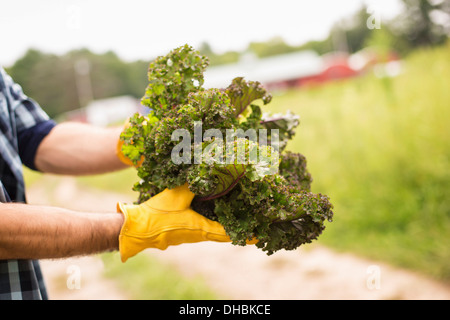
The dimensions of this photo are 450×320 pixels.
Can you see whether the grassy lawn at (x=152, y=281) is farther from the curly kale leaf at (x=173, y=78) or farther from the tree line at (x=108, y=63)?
the tree line at (x=108, y=63)

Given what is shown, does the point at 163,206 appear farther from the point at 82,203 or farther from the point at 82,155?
the point at 82,203

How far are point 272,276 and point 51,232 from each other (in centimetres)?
354

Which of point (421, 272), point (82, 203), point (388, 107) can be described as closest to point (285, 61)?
point (82, 203)

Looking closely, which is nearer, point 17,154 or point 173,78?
point 173,78

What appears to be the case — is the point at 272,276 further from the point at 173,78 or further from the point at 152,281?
the point at 173,78

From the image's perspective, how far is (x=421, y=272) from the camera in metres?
4.04

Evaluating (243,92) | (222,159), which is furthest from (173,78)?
(222,159)

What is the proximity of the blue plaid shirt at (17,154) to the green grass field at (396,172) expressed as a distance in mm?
3648

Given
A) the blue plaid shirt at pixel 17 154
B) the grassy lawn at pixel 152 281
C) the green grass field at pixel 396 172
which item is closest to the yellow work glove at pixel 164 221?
the blue plaid shirt at pixel 17 154

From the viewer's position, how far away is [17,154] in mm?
2223

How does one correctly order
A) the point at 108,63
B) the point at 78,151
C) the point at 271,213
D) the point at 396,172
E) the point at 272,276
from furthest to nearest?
1. the point at 108,63
2. the point at 396,172
3. the point at 272,276
4. the point at 78,151
5. the point at 271,213

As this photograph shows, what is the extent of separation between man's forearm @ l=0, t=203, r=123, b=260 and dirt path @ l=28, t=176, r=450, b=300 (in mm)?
2693

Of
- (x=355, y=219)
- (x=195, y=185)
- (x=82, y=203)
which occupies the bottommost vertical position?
(x=82, y=203)

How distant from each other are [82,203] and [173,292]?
7.66 metres
